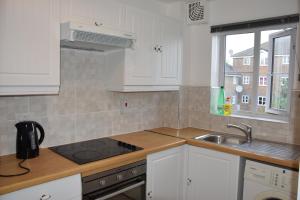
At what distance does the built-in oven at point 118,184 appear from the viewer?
1.66 meters

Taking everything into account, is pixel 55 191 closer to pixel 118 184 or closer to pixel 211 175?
pixel 118 184

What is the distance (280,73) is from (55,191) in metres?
2.15

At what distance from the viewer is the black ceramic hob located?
1.79m

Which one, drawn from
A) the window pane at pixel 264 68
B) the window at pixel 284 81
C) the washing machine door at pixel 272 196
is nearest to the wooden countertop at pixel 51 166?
the washing machine door at pixel 272 196

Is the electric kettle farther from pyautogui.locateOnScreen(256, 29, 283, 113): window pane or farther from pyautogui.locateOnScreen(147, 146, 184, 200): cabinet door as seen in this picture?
pyautogui.locateOnScreen(256, 29, 283, 113): window pane

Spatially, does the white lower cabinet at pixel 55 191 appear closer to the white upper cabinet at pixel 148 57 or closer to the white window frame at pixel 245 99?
the white upper cabinet at pixel 148 57

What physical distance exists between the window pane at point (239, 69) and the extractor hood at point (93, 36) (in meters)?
1.27

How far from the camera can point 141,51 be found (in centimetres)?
225

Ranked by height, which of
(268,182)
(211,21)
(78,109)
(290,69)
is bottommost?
(268,182)

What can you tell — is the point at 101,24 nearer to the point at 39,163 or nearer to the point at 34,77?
the point at 34,77

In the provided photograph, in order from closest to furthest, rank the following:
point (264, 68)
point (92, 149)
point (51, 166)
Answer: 1. point (51, 166)
2. point (92, 149)
3. point (264, 68)

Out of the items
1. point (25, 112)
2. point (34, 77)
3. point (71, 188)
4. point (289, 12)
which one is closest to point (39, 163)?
point (71, 188)

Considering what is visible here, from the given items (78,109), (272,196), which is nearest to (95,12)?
(78,109)

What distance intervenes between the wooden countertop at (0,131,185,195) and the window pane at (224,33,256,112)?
97cm
